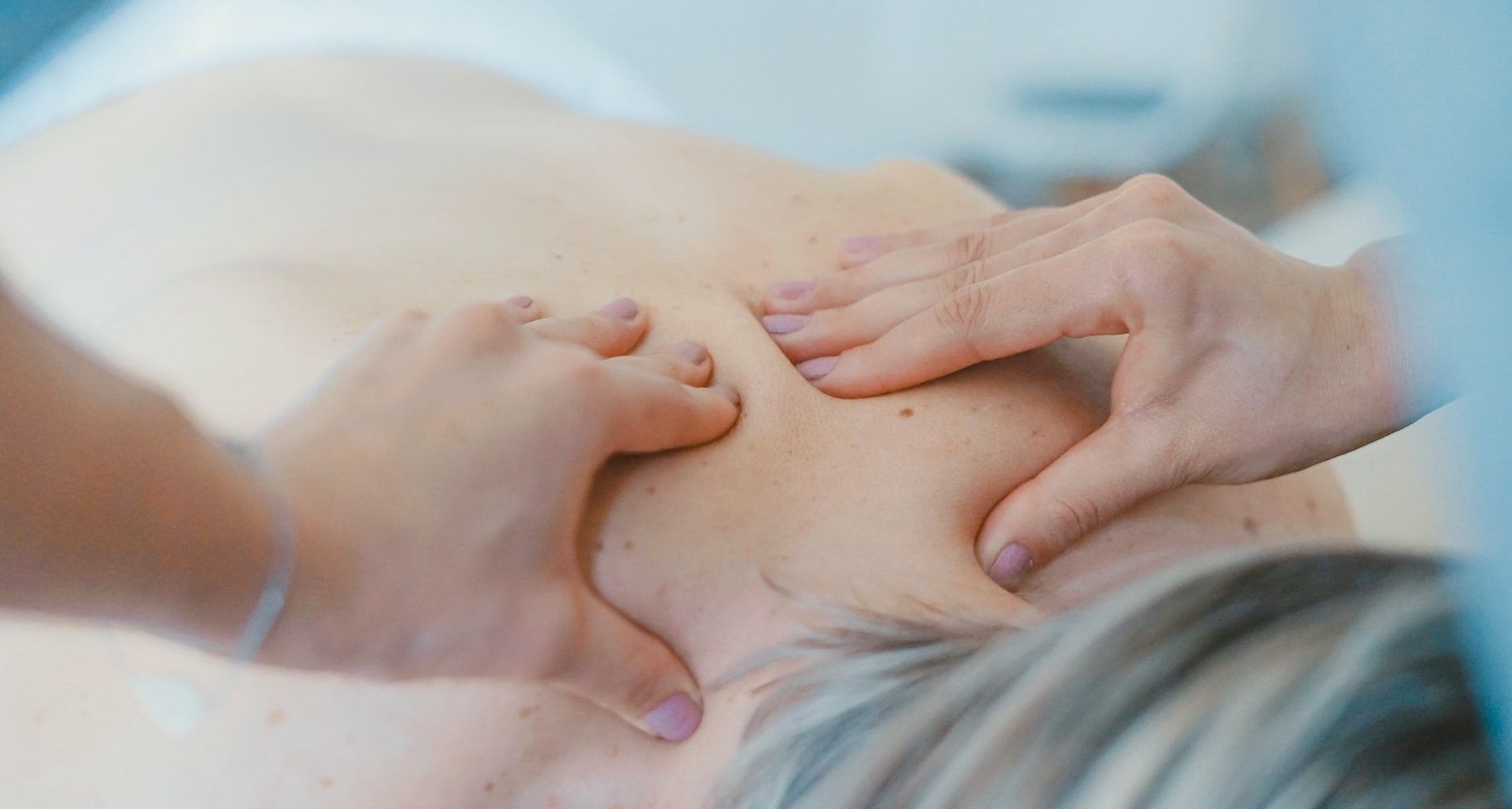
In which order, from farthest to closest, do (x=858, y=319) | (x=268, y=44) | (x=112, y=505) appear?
(x=268, y=44), (x=858, y=319), (x=112, y=505)

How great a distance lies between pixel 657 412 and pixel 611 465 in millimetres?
41

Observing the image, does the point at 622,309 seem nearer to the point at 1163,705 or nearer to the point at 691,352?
the point at 691,352

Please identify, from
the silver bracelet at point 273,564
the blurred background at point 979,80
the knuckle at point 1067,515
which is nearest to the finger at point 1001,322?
the knuckle at point 1067,515

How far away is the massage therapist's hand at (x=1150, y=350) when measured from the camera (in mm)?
680

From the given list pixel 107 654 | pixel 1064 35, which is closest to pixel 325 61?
pixel 107 654

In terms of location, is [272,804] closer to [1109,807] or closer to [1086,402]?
[1109,807]

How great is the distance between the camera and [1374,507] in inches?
41.0

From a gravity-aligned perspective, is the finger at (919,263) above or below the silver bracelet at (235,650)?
above

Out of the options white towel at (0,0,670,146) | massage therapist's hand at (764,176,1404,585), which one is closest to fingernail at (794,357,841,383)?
massage therapist's hand at (764,176,1404,585)

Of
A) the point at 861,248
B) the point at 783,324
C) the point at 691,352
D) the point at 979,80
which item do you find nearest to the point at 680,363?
the point at 691,352

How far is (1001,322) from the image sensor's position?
0.71 metres

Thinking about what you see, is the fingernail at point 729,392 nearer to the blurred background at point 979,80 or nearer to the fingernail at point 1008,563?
the fingernail at point 1008,563

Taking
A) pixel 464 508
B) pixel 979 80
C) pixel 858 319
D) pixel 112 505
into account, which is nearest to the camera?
pixel 112 505

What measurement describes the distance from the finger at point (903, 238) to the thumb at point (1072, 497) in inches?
8.5
